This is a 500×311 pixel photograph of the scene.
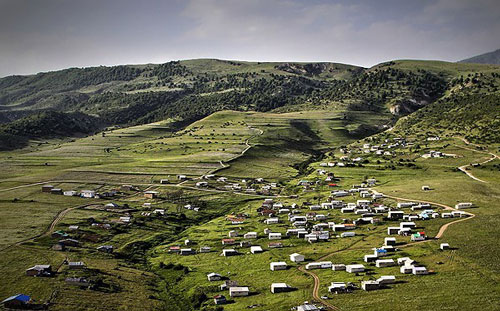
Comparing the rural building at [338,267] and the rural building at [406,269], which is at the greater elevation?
the rural building at [406,269]

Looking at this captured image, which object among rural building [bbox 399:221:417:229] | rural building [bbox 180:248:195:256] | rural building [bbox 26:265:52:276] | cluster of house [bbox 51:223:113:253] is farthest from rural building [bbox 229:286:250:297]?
rural building [bbox 399:221:417:229]

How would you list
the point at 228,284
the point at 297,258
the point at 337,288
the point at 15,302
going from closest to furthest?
the point at 15,302 → the point at 337,288 → the point at 228,284 → the point at 297,258

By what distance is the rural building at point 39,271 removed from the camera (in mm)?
76250

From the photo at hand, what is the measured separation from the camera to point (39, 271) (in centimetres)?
7681

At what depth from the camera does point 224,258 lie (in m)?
93.4

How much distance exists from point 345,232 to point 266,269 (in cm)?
2471

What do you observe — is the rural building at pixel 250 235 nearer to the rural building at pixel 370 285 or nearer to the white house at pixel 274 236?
the white house at pixel 274 236

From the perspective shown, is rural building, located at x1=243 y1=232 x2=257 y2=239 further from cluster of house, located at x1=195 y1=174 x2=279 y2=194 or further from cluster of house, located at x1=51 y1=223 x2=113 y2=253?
cluster of house, located at x1=195 y1=174 x2=279 y2=194

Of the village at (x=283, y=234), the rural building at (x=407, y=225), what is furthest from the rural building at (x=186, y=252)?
the rural building at (x=407, y=225)

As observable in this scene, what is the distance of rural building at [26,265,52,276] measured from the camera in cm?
7625

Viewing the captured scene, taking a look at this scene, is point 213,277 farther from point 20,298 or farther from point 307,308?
point 20,298

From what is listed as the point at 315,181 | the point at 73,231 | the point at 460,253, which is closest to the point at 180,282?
the point at 73,231

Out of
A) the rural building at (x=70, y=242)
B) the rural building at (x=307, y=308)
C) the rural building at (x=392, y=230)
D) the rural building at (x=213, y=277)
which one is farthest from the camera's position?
the rural building at (x=392, y=230)

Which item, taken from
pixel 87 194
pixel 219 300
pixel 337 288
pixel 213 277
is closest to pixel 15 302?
pixel 219 300
